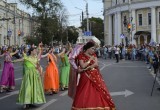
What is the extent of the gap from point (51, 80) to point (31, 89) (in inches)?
131

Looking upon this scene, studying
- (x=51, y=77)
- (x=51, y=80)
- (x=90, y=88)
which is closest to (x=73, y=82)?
(x=90, y=88)

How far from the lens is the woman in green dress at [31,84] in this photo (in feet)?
37.5

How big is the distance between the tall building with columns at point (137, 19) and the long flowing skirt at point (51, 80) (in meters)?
61.8

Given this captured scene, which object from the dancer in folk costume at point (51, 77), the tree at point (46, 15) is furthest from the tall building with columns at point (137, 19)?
the dancer in folk costume at point (51, 77)

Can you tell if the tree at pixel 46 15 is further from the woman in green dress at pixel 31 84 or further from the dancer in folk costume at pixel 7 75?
the woman in green dress at pixel 31 84

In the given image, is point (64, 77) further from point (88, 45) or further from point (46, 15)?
point (46, 15)

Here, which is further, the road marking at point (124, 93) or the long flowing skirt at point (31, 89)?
the road marking at point (124, 93)

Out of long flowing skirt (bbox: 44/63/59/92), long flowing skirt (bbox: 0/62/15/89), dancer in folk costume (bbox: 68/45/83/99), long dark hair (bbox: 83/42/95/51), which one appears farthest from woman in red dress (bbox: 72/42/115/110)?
long flowing skirt (bbox: 0/62/15/89)

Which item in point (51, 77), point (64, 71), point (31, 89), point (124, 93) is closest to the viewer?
point (31, 89)

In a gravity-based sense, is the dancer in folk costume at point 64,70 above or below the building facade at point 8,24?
below

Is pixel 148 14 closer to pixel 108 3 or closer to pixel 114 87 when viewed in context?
pixel 108 3

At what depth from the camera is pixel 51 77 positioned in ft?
49.1

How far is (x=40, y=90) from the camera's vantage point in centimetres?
1164

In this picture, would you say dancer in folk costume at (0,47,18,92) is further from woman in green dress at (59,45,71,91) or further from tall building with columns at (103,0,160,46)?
tall building with columns at (103,0,160,46)
